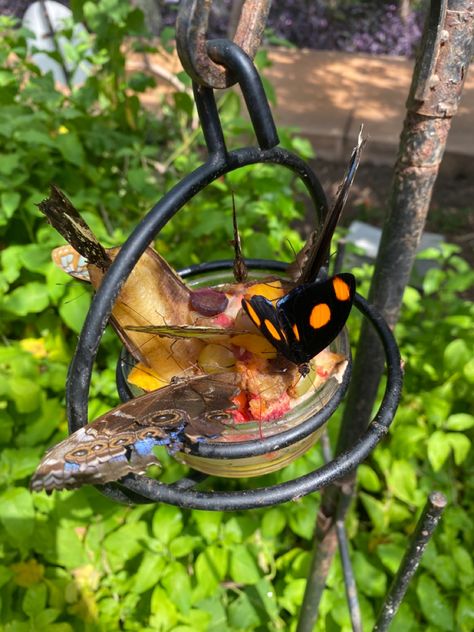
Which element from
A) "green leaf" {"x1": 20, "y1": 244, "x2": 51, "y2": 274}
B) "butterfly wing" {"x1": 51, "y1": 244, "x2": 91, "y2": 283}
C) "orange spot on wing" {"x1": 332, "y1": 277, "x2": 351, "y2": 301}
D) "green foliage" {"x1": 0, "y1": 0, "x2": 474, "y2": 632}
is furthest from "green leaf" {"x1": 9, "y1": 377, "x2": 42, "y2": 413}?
"orange spot on wing" {"x1": 332, "y1": 277, "x2": 351, "y2": 301}

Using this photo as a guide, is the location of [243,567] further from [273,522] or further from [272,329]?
[272,329]

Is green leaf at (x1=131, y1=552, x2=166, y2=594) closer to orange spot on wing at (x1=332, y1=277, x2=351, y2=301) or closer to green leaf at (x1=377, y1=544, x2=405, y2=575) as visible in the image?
green leaf at (x1=377, y1=544, x2=405, y2=575)

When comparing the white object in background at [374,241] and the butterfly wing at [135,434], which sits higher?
the butterfly wing at [135,434]

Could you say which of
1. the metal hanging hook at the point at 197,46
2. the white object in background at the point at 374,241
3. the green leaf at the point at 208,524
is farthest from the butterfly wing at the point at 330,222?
the white object in background at the point at 374,241

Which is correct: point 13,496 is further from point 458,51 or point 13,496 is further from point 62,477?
point 458,51

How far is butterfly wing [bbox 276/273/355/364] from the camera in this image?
42 cm

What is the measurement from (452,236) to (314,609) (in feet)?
7.00

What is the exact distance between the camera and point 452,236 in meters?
2.67

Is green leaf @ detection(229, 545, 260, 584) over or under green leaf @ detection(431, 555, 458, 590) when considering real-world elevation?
under

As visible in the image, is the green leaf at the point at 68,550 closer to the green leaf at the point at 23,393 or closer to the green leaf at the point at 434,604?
the green leaf at the point at 23,393

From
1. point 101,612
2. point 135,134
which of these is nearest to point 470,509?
point 101,612

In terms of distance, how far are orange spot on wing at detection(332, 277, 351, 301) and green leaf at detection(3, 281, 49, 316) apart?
3.09 feet

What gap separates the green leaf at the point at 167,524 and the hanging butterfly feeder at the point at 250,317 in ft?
2.20

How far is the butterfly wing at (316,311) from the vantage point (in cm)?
42
